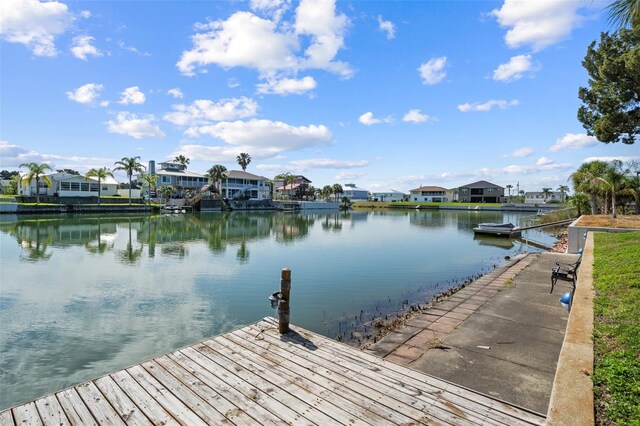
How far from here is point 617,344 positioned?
16.7ft

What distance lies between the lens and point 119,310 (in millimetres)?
11914

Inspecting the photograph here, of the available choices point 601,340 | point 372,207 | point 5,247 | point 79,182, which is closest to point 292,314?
point 601,340

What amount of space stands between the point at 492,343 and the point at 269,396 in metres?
4.80

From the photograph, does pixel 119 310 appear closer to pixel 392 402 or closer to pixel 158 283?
pixel 158 283

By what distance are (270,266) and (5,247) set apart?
63.0ft


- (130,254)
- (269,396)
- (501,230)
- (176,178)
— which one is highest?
(176,178)

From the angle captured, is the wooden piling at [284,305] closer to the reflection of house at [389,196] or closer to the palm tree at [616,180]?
the palm tree at [616,180]

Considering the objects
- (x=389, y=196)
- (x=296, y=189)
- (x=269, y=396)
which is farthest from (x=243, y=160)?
(x=269, y=396)

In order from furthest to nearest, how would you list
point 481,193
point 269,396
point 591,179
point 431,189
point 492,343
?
point 431,189 → point 481,193 → point 591,179 → point 492,343 → point 269,396

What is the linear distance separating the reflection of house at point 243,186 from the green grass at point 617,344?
78664 millimetres

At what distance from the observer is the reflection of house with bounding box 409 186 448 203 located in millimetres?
124000

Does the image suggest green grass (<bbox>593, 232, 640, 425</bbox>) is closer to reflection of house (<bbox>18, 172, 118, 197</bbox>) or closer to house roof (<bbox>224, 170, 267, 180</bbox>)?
reflection of house (<bbox>18, 172, 118, 197</bbox>)

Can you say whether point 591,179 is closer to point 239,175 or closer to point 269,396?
point 269,396

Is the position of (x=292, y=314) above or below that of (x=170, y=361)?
below
